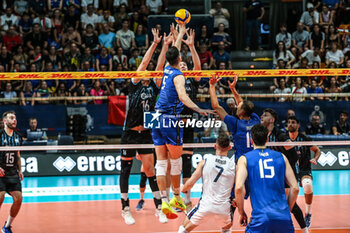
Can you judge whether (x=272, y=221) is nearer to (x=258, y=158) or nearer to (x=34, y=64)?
(x=258, y=158)

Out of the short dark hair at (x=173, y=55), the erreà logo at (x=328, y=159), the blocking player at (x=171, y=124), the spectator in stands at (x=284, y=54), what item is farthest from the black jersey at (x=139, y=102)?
the spectator in stands at (x=284, y=54)

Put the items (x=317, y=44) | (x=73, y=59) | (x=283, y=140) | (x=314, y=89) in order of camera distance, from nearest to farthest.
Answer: (x=283, y=140) < (x=314, y=89) < (x=73, y=59) < (x=317, y=44)

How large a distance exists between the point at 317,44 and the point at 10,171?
521 inches

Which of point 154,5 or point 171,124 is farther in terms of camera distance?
point 154,5

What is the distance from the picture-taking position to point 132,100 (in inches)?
381

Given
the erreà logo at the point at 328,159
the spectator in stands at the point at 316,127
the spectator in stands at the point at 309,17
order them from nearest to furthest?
the spectator in stands at the point at 316,127, the erreà logo at the point at 328,159, the spectator in stands at the point at 309,17

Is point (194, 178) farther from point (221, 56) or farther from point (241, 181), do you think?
point (221, 56)

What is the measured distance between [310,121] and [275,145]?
632cm

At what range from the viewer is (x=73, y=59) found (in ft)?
57.5

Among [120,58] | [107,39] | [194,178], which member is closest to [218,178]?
[194,178]

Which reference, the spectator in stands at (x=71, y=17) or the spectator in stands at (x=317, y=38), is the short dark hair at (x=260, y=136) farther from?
the spectator in stands at (x=71, y=17)

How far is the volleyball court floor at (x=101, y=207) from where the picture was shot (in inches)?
366

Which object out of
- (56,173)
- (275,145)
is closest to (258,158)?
(275,145)

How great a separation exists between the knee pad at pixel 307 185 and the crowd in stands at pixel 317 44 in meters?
6.95
